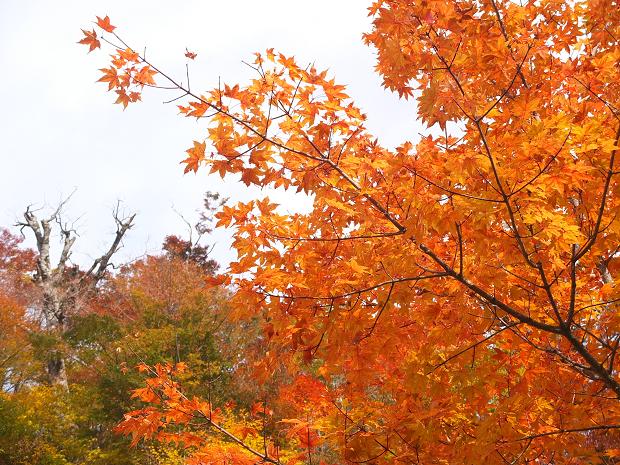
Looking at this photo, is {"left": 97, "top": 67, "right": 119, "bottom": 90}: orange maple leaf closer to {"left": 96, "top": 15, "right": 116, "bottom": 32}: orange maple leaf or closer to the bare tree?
{"left": 96, "top": 15, "right": 116, "bottom": 32}: orange maple leaf

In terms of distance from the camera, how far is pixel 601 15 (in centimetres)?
296

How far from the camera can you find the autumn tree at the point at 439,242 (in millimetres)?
1938

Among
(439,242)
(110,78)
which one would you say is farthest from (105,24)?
(439,242)

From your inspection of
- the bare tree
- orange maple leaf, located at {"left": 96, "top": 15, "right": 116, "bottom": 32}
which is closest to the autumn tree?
orange maple leaf, located at {"left": 96, "top": 15, "right": 116, "bottom": 32}

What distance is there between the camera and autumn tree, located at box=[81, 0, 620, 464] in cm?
194

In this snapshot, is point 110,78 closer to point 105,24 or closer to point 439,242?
point 105,24

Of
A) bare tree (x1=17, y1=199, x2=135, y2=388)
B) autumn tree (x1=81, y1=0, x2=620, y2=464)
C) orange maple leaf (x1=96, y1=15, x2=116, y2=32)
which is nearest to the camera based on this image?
autumn tree (x1=81, y1=0, x2=620, y2=464)

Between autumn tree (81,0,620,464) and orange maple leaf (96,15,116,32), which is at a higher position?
orange maple leaf (96,15,116,32)

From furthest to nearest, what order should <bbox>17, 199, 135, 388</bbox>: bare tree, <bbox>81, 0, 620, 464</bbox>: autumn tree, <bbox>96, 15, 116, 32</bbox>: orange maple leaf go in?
<bbox>17, 199, 135, 388</bbox>: bare tree < <bbox>96, 15, 116, 32</bbox>: orange maple leaf < <bbox>81, 0, 620, 464</bbox>: autumn tree

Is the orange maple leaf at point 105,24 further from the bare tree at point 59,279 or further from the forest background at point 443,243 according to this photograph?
the bare tree at point 59,279

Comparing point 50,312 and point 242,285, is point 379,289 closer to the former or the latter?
point 242,285

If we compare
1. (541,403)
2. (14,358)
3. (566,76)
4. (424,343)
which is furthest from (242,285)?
(14,358)

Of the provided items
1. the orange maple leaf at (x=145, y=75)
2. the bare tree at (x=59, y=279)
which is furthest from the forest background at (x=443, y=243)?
the bare tree at (x=59, y=279)

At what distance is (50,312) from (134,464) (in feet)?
30.8
